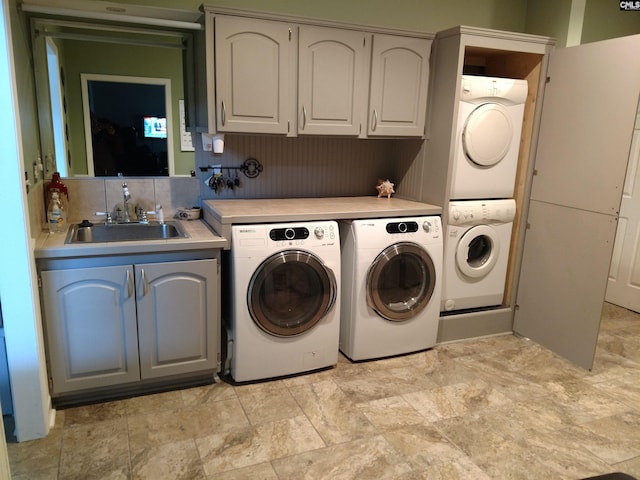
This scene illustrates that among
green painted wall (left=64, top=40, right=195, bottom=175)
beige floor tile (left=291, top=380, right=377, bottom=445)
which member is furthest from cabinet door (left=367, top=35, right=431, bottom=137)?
beige floor tile (left=291, top=380, right=377, bottom=445)

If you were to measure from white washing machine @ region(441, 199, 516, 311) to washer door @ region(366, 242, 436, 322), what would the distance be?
232mm

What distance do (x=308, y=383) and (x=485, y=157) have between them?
1.84 m

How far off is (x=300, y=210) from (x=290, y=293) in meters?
0.49

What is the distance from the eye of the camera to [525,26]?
380cm

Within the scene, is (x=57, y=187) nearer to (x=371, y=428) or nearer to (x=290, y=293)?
(x=290, y=293)


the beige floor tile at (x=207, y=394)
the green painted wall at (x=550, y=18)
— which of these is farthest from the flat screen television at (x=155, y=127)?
the green painted wall at (x=550, y=18)

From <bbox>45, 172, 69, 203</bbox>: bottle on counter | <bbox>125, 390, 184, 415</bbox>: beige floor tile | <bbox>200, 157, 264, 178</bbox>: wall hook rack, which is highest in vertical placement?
<bbox>200, 157, 264, 178</bbox>: wall hook rack

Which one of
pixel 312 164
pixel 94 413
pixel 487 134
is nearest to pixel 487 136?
pixel 487 134

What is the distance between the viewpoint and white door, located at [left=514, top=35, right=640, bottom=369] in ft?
8.95

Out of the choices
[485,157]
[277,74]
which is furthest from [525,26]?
[277,74]

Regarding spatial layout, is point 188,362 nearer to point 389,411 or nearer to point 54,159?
point 389,411

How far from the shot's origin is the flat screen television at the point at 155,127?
2.97m

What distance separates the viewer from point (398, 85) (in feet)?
10.1

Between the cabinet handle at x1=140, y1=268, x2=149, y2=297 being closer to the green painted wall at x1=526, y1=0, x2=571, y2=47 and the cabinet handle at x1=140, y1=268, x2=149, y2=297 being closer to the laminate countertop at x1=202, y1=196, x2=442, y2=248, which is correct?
the laminate countertop at x1=202, y1=196, x2=442, y2=248
